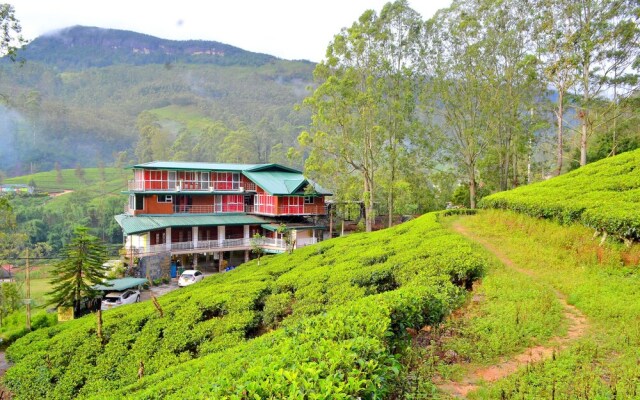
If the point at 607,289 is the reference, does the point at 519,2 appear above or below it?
above

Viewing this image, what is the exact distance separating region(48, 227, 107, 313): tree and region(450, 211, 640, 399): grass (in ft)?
61.1

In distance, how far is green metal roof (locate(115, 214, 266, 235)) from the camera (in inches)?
1091

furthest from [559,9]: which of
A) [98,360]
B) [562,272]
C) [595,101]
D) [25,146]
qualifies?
[25,146]

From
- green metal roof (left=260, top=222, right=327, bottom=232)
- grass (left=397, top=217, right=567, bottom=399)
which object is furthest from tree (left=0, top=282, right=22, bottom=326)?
grass (left=397, top=217, right=567, bottom=399)

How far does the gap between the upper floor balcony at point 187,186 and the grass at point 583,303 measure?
25.3 metres

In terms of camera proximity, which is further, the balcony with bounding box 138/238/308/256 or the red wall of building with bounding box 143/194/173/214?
the red wall of building with bounding box 143/194/173/214

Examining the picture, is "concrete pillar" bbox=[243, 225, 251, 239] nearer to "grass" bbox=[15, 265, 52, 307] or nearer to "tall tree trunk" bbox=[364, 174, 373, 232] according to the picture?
"tall tree trunk" bbox=[364, 174, 373, 232]

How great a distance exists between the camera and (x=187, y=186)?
110ft

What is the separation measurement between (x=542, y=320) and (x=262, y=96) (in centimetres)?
16641

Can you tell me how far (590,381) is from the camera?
16.4 ft

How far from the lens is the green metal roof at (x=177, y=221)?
90.9ft

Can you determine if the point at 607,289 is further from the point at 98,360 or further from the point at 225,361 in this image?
the point at 98,360

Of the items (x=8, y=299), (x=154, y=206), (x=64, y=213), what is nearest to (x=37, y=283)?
(x=154, y=206)

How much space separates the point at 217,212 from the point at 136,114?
116197 mm
